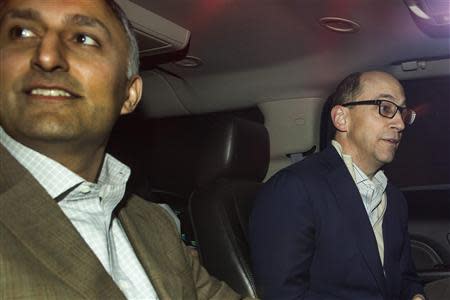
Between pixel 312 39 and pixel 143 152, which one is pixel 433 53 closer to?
pixel 312 39

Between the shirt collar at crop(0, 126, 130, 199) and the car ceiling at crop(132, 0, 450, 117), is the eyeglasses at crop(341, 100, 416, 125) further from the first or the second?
the shirt collar at crop(0, 126, 130, 199)

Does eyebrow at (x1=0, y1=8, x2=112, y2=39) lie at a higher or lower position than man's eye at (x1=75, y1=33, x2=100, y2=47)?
higher

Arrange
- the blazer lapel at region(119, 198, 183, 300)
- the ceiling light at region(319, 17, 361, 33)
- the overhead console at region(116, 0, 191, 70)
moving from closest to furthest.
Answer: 1. the blazer lapel at region(119, 198, 183, 300)
2. the overhead console at region(116, 0, 191, 70)
3. the ceiling light at region(319, 17, 361, 33)

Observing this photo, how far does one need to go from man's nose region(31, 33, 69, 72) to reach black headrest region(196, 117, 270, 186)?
112cm

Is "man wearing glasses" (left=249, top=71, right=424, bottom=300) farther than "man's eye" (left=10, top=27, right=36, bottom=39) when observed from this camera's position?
Yes

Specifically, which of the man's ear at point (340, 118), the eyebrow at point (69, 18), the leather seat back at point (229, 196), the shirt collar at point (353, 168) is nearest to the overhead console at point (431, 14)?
the man's ear at point (340, 118)

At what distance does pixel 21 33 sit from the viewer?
1334 millimetres

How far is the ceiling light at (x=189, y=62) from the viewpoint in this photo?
117 inches

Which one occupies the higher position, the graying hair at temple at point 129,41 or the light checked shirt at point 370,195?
the graying hair at temple at point 129,41

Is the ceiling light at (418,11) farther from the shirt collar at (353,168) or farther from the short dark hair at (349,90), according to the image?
the shirt collar at (353,168)

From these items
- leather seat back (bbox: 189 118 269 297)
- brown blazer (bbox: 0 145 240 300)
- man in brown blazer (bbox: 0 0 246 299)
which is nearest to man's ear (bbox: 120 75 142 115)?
man in brown blazer (bbox: 0 0 246 299)

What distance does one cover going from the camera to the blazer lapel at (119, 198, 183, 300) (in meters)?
1.46

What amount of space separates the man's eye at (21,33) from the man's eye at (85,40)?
10cm

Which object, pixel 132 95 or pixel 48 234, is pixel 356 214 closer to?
pixel 132 95
